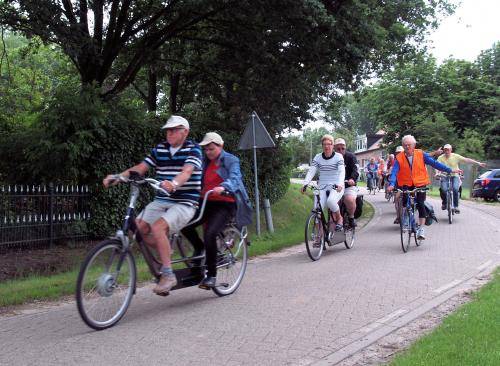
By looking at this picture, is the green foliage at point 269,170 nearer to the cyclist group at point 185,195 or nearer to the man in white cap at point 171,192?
the cyclist group at point 185,195

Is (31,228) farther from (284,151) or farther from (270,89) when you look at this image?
(284,151)

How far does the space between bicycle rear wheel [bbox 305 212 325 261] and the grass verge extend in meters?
3.79

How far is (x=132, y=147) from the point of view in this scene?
461 inches

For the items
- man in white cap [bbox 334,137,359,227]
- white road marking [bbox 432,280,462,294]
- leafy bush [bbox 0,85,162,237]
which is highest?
leafy bush [bbox 0,85,162,237]

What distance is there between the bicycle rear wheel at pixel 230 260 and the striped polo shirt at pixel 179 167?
941 mm

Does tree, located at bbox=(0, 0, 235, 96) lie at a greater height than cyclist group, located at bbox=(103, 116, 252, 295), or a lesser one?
greater

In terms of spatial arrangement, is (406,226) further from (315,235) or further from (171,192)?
(171,192)

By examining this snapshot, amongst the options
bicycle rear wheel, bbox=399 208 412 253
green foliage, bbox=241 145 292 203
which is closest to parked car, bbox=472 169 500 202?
green foliage, bbox=241 145 292 203

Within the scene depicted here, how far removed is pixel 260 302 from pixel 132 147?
626 cm

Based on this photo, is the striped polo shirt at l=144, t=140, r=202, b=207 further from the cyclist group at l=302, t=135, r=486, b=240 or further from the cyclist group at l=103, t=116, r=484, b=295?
the cyclist group at l=302, t=135, r=486, b=240

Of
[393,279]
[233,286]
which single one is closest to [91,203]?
[233,286]

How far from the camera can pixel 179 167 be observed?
232 inches

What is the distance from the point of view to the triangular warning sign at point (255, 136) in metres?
→ 12.4

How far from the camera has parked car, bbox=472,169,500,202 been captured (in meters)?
25.9
